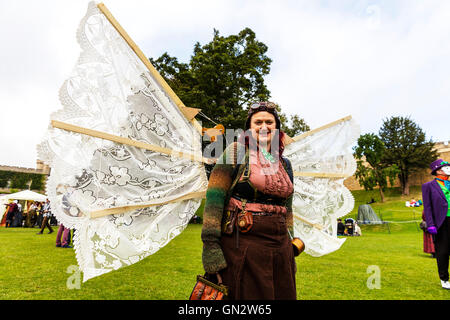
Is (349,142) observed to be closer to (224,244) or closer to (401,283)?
(224,244)

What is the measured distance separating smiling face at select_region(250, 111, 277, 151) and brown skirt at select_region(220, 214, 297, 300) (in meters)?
0.59

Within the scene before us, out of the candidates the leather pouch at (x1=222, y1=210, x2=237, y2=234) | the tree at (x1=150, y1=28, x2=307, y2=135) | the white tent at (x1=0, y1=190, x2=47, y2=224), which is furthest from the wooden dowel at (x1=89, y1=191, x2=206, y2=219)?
the white tent at (x1=0, y1=190, x2=47, y2=224)

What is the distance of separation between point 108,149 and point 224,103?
19.1m

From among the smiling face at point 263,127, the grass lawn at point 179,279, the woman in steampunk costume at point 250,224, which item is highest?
the smiling face at point 263,127

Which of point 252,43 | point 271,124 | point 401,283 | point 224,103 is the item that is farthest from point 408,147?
point 271,124

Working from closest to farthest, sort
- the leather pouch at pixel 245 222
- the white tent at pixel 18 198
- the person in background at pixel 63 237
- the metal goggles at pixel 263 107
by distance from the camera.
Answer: the leather pouch at pixel 245 222, the metal goggles at pixel 263 107, the person in background at pixel 63 237, the white tent at pixel 18 198

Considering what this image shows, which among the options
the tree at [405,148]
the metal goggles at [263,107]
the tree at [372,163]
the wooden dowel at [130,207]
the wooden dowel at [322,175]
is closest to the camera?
the wooden dowel at [130,207]

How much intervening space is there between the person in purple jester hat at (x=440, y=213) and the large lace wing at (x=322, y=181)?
2334 millimetres

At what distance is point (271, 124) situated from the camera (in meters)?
2.17

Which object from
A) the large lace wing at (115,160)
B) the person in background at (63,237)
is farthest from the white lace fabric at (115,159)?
the person in background at (63,237)

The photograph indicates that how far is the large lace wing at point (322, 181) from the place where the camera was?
128 inches

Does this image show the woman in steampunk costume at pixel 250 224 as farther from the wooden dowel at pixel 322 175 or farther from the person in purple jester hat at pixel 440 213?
the person in purple jester hat at pixel 440 213

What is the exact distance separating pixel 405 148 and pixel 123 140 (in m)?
49.8

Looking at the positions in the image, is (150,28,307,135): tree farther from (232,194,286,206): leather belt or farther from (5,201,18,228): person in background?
(232,194,286,206): leather belt
